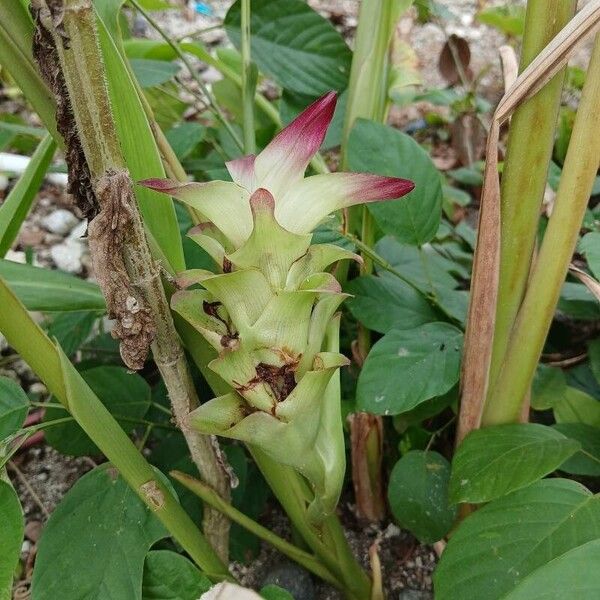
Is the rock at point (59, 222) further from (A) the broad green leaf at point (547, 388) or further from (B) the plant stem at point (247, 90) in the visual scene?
(A) the broad green leaf at point (547, 388)

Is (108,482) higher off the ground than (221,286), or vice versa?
(221,286)

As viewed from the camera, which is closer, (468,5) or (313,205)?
(313,205)

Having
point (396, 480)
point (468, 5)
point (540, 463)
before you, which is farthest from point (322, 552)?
point (468, 5)

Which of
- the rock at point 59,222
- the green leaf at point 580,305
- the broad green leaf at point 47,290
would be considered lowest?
the rock at point 59,222

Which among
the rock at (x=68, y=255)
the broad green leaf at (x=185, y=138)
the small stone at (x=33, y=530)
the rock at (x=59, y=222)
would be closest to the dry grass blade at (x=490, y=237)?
the broad green leaf at (x=185, y=138)

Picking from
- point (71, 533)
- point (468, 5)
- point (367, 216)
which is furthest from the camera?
point (468, 5)

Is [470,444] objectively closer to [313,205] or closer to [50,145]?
[313,205]
